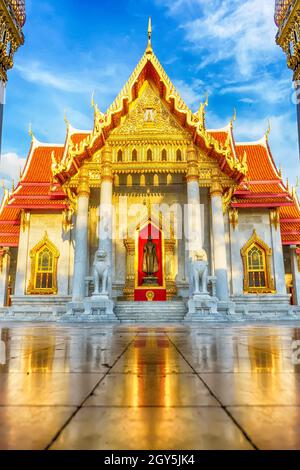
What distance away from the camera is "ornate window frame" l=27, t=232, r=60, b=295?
A: 1420 centimetres

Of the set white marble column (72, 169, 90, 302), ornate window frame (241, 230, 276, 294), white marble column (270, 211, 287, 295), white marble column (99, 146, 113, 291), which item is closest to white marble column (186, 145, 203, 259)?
white marble column (99, 146, 113, 291)

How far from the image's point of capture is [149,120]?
42.6 ft

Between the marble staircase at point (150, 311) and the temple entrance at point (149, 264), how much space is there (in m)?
2.21

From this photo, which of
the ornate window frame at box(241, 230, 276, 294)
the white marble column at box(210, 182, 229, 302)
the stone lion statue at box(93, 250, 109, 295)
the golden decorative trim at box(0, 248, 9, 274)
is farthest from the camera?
the golden decorative trim at box(0, 248, 9, 274)

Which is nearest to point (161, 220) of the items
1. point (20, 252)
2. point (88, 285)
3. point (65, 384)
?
point (88, 285)

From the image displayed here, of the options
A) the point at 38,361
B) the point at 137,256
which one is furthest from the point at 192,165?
the point at 38,361

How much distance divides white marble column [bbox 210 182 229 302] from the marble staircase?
1.35 m

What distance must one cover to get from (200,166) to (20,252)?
816 centimetres

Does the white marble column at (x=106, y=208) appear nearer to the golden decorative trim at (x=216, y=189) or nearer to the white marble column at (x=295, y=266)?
the golden decorative trim at (x=216, y=189)

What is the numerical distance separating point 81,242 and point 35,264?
401cm

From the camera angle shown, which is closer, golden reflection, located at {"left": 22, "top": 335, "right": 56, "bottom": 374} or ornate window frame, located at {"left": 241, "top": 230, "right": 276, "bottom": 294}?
golden reflection, located at {"left": 22, "top": 335, "right": 56, "bottom": 374}

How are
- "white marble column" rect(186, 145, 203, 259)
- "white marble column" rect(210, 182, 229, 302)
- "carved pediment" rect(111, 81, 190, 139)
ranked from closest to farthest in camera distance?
"white marble column" rect(186, 145, 203, 259)
"white marble column" rect(210, 182, 229, 302)
"carved pediment" rect(111, 81, 190, 139)

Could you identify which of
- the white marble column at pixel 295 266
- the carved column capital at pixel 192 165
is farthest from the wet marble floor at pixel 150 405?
the white marble column at pixel 295 266

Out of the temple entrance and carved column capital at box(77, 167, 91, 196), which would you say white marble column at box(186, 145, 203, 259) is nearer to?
the temple entrance
